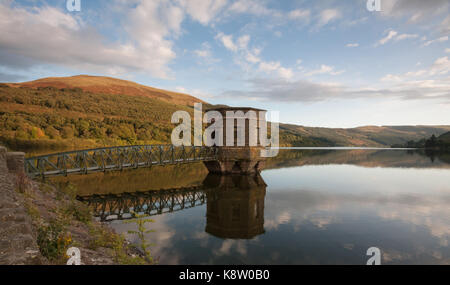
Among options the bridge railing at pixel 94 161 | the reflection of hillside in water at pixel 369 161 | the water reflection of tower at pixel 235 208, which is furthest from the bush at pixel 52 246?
the reflection of hillside in water at pixel 369 161

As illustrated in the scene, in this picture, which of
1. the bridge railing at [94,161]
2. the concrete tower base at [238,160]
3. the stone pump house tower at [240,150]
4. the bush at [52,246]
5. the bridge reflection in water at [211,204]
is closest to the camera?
the bush at [52,246]

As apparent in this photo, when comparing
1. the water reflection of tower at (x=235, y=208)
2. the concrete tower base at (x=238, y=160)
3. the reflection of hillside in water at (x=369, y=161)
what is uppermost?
the concrete tower base at (x=238, y=160)

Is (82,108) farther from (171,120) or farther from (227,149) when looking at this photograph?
(227,149)

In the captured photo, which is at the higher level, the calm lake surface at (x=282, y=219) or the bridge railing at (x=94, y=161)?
the bridge railing at (x=94, y=161)

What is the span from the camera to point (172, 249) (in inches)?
425

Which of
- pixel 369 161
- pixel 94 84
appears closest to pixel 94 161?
pixel 369 161

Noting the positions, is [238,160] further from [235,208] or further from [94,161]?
[94,161]

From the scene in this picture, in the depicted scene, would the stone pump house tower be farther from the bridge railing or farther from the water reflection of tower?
the water reflection of tower

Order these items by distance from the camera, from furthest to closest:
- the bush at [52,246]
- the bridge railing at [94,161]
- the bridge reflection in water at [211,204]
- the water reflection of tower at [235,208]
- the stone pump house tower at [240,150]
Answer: the stone pump house tower at [240,150] → the bridge railing at [94,161] → the bridge reflection in water at [211,204] → the water reflection of tower at [235,208] → the bush at [52,246]

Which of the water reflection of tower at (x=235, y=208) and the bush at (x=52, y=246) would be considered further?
the water reflection of tower at (x=235, y=208)

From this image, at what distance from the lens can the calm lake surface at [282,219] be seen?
10.4 metres

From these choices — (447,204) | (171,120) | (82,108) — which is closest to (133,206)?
(447,204)

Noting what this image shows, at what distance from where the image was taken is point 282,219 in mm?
15219

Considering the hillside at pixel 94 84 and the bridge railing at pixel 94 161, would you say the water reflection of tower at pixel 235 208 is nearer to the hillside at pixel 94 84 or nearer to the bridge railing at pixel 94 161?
the bridge railing at pixel 94 161
